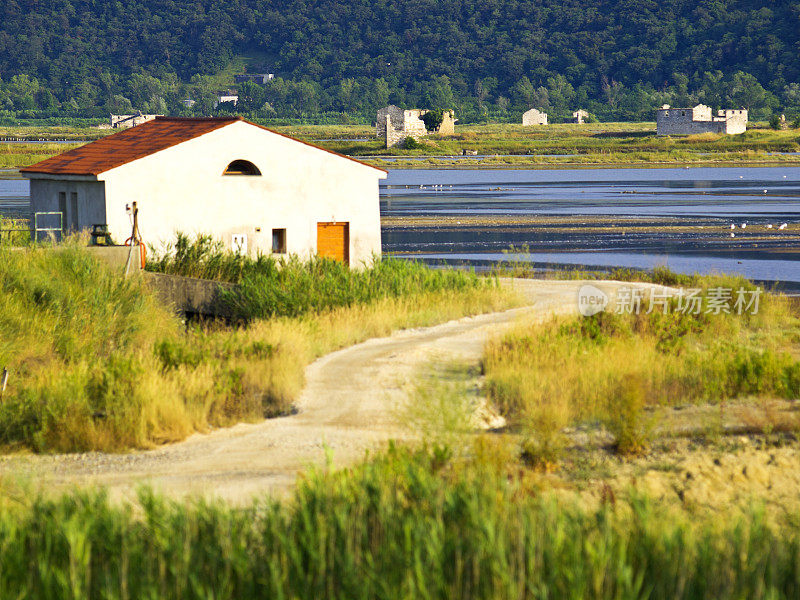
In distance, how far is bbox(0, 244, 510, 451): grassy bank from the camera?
13.9 metres

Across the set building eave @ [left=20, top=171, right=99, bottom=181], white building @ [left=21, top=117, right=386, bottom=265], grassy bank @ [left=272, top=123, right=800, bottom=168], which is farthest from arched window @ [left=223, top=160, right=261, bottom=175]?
grassy bank @ [left=272, top=123, right=800, bottom=168]

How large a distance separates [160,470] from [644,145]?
135153 mm

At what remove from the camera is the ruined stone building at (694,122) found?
157 m

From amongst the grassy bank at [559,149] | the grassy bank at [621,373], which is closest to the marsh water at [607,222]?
the grassy bank at [621,373]

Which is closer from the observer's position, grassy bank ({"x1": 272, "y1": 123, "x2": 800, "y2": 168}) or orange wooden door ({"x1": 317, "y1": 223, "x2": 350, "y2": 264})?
orange wooden door ({"x1": 317, "y1": 223, "x2": 350, "y2": 264})

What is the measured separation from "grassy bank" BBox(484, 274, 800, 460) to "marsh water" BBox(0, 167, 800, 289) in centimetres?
1428

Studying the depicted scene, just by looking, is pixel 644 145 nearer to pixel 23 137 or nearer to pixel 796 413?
pixel 23 137

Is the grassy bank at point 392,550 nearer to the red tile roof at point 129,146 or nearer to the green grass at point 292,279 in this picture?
the green grass at point 292,279

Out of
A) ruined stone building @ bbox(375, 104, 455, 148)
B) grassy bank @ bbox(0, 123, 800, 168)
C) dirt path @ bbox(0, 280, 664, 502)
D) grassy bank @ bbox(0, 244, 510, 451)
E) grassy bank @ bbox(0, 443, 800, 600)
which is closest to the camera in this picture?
grassy bank @ bbox(0, 443, 800, 600)

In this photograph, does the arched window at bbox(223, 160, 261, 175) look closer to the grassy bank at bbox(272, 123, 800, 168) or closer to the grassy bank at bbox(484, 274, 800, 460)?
the grassy bank at bbox(484, 274, 800, 460)

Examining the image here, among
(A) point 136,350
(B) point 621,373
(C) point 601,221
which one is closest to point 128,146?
(A) point 136,350

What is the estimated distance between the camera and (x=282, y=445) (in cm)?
1304

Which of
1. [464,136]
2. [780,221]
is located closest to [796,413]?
[780,221]

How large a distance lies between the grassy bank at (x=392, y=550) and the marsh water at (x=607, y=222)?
85.3 ft
